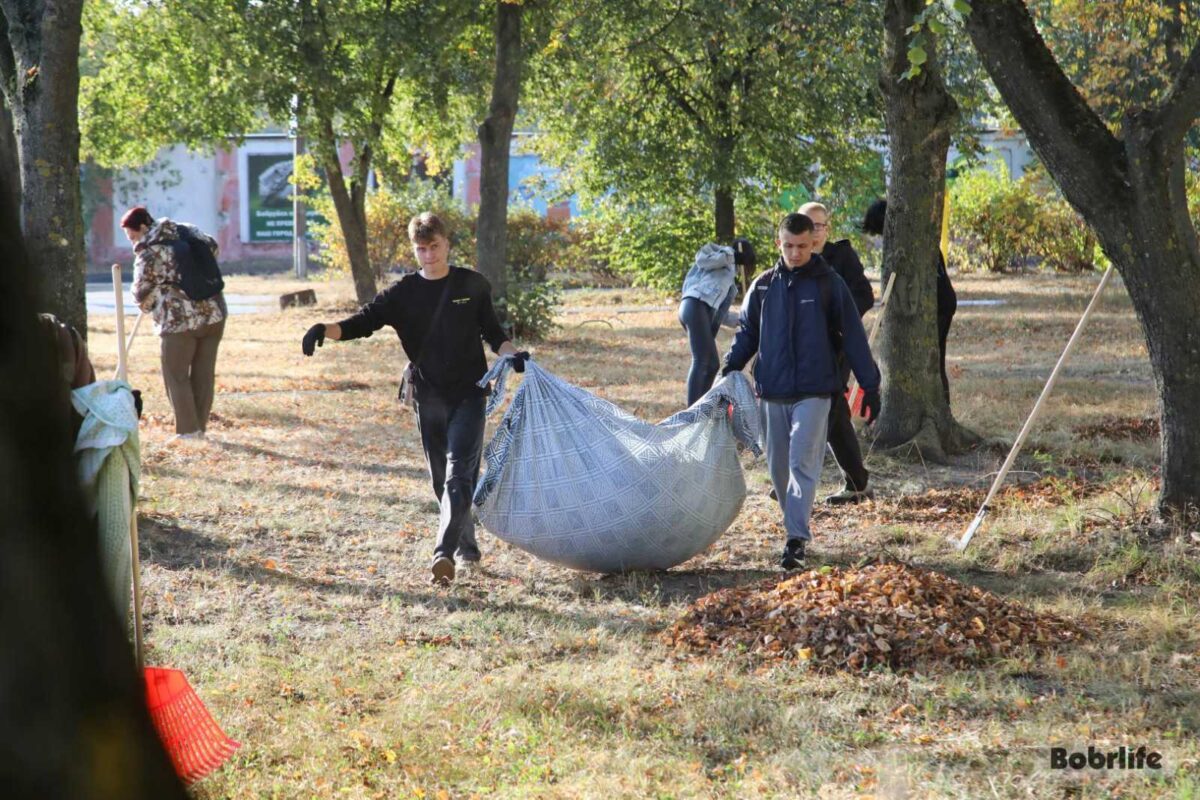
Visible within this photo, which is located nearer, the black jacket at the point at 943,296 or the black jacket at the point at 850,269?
the black jacket at the point at 850,269

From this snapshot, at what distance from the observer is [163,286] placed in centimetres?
1122

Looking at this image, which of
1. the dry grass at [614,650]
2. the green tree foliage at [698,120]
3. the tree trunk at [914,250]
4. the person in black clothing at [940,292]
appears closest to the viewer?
the dry grass at [614,650]

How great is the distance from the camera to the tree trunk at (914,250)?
10.1 m

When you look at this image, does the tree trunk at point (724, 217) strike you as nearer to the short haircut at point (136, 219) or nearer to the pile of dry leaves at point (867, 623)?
the short haircut at point (136, 219)

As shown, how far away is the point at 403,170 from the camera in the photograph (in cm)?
2700

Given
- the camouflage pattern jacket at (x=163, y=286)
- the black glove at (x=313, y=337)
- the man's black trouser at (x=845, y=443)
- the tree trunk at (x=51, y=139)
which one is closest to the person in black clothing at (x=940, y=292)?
the man's black trouser at (x=845, y=443)

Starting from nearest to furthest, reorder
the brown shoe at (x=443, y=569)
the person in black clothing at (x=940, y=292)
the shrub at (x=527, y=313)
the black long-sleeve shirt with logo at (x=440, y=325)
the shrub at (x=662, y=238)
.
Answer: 1. the brown shoe at (x=443, y=569)
2. the black long-sleeve shirt with logo at (x=440, y=325)
3. the person in black clothing at (x=940, y=292)
4. the shrub at (x=527, y=313)
5. the shrub at (x=662, y=238)

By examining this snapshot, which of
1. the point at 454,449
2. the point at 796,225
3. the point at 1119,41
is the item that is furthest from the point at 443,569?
the point at 1119,41

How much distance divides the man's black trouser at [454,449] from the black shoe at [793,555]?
5.31 ft

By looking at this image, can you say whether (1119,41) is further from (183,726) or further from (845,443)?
(183,726)

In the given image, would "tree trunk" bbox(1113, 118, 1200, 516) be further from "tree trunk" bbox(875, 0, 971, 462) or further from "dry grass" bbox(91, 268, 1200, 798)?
"tree trunk" bbox(875, 0, 971, 462)

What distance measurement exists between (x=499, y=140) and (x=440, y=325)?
10842 mm

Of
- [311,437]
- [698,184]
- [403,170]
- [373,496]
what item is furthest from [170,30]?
[373,496]

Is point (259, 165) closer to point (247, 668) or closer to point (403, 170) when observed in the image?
point (403, 170)
